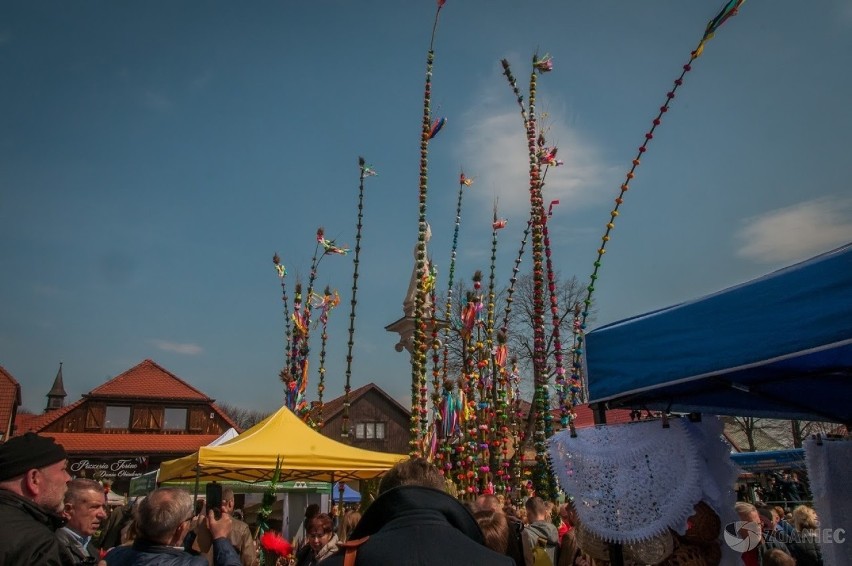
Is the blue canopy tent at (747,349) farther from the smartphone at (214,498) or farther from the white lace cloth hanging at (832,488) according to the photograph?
the smartphone at (214,498)

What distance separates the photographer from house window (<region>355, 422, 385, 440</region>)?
36.8 meters

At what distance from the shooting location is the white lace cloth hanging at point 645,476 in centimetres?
317

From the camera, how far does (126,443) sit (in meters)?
30.2

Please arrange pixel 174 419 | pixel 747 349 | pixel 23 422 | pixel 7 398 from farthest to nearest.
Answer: pixel 23 422 < pixel 174 419 < pixel 7 398 < pixel 747 349

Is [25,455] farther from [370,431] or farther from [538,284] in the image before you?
[370,431]

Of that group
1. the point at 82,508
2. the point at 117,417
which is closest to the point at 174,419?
the point at 117,417

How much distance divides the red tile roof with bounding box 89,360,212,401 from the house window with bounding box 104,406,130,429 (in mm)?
760

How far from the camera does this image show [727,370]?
2.78 meters

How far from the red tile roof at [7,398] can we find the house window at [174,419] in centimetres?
726

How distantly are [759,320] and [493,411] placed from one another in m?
7.44

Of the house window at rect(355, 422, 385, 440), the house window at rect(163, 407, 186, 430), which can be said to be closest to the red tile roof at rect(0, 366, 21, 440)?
the house window at rect(163, 407, 186, 430)

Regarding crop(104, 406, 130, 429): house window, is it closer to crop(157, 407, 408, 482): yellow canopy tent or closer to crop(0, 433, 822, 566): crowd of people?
crop(157, 407, 408, 482): yellow canopy tent

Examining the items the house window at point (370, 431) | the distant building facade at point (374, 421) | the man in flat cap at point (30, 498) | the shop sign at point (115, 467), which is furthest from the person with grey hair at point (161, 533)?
the house window at point (370, 431)

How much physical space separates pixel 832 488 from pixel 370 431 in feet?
115
